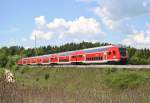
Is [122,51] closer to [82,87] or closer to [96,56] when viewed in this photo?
[96,56]

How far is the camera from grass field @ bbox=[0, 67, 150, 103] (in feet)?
35.6

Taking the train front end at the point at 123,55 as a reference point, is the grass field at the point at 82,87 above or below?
below

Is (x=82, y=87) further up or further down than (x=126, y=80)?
further down

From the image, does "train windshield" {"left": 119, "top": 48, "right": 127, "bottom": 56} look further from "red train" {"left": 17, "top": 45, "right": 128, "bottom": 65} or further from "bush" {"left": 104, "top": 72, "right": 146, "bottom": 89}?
"bush" {"left": 104, "top": 72, "right": 146, "bottom": 89}

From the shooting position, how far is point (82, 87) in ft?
112

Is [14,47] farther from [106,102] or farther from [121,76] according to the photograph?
[106,102]

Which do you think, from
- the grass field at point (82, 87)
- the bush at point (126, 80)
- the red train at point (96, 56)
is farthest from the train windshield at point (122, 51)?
the bush at point (126, 80)

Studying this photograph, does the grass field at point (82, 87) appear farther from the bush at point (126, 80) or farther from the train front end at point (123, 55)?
the train front end at point (123, 55)

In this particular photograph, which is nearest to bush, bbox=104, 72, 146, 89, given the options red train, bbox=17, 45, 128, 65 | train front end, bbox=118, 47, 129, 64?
red train, bbox=17, 45, 128, 65

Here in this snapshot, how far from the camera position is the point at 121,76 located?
3362 centimetres

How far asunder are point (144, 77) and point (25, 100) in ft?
71.7

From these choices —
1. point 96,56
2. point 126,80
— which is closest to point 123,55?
point 96,56

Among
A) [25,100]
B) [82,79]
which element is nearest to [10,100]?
[25,100]

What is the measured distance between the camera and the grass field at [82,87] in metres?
10.9
